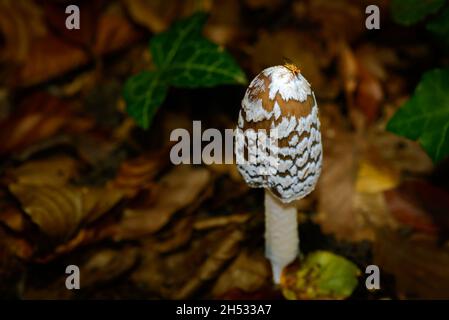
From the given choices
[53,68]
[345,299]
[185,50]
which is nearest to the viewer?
[345,299]

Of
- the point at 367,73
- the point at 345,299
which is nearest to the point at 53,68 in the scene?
the point at 367,73

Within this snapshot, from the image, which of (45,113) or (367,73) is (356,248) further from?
(45,113)

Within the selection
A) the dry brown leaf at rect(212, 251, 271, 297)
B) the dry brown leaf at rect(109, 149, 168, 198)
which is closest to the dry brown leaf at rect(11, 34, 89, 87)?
the dry brown leaf at rect(109, 149, 168, 198)

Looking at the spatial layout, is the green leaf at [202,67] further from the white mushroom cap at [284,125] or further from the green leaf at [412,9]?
the green leaf at [412,9]

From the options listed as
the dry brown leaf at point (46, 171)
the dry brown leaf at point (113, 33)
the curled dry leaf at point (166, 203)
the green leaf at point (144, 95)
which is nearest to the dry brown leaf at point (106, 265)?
the curled dry leaf at point (166, 203)

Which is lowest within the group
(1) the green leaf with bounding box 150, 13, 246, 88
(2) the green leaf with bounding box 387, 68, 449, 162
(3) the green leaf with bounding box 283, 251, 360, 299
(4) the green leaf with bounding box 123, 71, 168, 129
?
(3) the green leaf with bounding box 283, 251, 360, 299

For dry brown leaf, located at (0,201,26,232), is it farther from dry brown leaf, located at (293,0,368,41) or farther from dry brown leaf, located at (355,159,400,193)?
dry brown leaf, located at (293,0,368,41)
